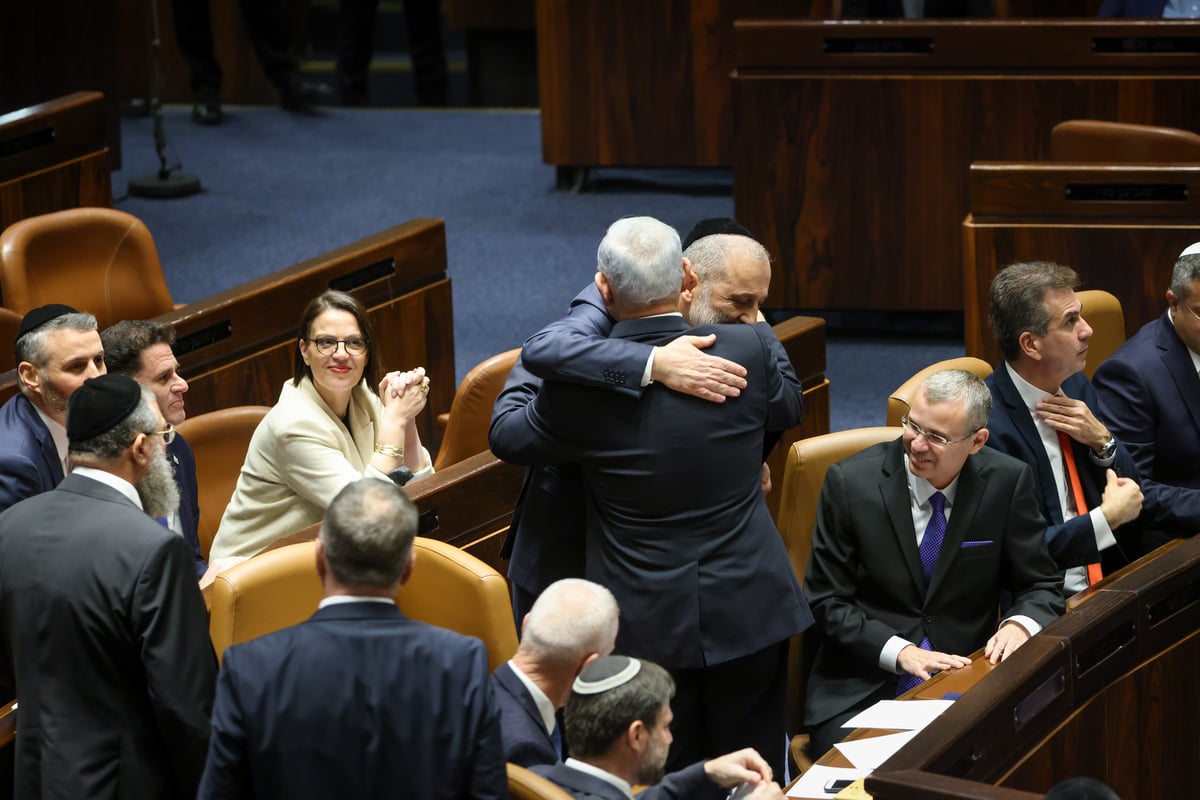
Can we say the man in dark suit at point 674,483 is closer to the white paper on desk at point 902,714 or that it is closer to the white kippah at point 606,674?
the white paper on desk at point 902,714

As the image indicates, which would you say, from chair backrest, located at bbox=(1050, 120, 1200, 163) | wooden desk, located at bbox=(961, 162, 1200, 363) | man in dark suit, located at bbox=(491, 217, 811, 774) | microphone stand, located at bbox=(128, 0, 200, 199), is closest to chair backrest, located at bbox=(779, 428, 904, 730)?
man in dark suit, located at bbox=(491, 217, 811, 774)

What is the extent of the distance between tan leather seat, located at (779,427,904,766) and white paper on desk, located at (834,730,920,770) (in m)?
0.63

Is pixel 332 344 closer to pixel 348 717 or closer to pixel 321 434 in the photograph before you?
pixel 321 434

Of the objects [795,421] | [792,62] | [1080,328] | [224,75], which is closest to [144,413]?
[795,421]

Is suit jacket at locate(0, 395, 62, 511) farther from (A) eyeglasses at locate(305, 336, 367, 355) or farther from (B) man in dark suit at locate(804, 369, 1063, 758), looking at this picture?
(B) man in dark suit at locate(804, 369, 1063, 758)

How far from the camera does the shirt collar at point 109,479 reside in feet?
7.52

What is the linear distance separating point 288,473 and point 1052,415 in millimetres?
1453

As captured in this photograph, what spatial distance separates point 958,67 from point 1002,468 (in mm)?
2628

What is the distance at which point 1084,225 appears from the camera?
4.46 meters

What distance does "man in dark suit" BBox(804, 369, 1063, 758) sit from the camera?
2.86m

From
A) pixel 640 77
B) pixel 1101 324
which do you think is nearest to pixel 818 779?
pixel 1101 324

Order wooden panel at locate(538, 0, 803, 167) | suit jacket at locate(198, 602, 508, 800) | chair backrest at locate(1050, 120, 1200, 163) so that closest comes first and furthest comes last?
suit jacket at locate(198, 602, 508, 800), chair backrest at locate(1050, 120, 1200, 163), wooden panel at locate(538, 0, 803, 167)

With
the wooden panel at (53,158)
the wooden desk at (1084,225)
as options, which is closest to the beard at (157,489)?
the wooden desk at (1084,225)

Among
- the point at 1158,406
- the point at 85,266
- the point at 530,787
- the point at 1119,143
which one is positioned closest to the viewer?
the point at 530,787
